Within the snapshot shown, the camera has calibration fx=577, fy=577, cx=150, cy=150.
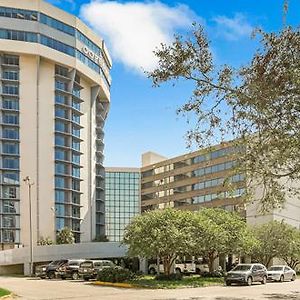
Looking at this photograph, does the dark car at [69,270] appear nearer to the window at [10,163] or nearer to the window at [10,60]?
the window at [10,163]

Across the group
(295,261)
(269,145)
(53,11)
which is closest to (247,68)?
(269,145)

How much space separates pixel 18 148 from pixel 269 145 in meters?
84.1

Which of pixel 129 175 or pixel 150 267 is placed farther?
pixel 129 175

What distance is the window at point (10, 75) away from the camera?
9906 centimetres

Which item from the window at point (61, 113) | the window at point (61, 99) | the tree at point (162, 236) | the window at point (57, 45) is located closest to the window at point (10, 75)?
the window at point (57, 45)

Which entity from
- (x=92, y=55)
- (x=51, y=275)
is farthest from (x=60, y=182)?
(x=51, y=275)

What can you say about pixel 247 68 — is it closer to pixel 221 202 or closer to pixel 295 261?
pixel 295 261

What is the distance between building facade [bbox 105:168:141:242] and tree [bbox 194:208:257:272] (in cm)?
9732

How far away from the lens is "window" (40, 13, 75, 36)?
99544 mm

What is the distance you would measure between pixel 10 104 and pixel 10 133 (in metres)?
5.05

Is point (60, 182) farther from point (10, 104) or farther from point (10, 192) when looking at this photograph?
point (10, 104)

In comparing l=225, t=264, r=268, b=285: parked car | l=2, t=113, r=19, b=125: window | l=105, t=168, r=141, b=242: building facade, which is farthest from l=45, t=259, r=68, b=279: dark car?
l=105, t=168, r=141, b=242: building facade

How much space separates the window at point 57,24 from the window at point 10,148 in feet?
71.6

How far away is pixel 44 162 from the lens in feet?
326
